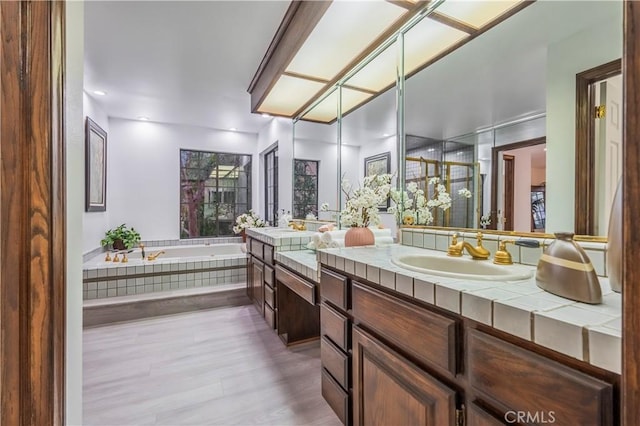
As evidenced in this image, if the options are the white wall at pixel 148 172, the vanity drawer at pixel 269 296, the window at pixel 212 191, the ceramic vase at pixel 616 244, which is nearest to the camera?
the ceramic vase at pixel 616 244

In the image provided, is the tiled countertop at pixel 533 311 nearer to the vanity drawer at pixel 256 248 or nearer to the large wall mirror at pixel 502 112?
the large wall mirror at pixel 502 112

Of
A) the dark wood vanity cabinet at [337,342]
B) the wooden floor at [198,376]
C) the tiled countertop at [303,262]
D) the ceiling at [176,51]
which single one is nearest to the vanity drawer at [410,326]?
the dark wood vanity cabinet at [337,342]

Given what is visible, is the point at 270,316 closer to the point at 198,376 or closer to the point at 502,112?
the point at 198,376

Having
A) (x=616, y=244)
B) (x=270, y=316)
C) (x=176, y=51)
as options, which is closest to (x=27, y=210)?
(x=616, y=244)

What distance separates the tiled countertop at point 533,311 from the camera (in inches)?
19.4

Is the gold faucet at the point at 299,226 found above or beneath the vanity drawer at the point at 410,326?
above

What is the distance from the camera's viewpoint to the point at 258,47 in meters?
2.29

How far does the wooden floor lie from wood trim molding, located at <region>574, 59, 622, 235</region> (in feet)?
4.89

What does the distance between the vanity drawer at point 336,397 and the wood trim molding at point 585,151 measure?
1.17m

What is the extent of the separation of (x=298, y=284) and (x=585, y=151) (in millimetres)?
1566

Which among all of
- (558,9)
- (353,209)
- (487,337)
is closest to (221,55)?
(353,209)

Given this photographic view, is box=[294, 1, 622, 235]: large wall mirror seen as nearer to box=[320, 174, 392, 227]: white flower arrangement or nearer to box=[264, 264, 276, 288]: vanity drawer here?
box=[320, 174, 392, 227]: white flower arrangement

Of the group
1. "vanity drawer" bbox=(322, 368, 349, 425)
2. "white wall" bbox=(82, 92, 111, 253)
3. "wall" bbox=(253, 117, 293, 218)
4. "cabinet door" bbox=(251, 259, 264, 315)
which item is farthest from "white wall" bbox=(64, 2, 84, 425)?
"white wall" bbox=(82, 92, 111, 253)

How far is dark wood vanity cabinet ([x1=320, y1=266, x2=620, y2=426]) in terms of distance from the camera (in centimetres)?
53
